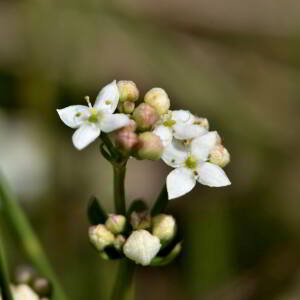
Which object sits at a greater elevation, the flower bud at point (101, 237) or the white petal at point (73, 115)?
the white petal at point (73, 115)

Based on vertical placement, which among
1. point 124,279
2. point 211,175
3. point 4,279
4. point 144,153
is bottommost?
point 124,279

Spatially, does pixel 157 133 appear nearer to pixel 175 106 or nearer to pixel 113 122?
pixel 113 122

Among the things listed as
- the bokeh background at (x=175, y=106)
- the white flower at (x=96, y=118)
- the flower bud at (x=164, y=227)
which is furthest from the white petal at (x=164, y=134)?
the bokeh background at (x=175, y=106)

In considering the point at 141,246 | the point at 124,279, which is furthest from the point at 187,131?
the point at 124,279

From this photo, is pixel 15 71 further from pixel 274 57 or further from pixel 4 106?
pixel 274 57

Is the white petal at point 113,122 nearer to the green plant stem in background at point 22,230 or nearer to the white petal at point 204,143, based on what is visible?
the white petal at point 204,143
